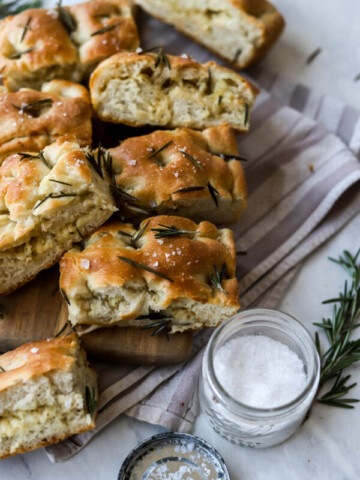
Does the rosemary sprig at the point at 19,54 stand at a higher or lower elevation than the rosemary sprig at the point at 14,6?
higher

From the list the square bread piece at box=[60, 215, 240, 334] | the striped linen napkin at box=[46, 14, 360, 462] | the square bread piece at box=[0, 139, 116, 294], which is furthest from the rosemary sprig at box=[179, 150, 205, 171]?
the striped linen napkin at box=[46, 14, 360, 462]

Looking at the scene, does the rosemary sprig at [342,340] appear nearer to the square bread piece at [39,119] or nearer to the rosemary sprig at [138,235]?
the rosemary sprig at [138,235]

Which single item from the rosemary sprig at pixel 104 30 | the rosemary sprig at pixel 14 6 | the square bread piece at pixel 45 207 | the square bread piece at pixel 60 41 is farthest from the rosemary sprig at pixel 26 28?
the square bread piece at pixel 45 207

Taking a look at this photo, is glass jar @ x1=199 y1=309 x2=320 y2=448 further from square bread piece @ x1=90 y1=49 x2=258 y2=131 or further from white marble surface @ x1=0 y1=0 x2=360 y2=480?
square bread piece @ x1=90 y1=49 x2=258 y2=131

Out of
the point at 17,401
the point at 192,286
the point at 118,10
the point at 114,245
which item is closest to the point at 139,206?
the point at 114,245

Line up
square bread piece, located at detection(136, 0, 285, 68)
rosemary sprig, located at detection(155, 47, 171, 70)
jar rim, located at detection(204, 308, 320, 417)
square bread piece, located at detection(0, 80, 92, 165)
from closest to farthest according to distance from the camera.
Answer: jar rim, located at detection(204, 308, 320, 417) < square bread piece, located at detection(0, 80, 92, 165) < rosemary sprig, located at detection(155, 47, 171, 70) < square bread piece, located at detection(136, 0, 285, 68)

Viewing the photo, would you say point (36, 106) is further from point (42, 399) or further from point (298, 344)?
point (298, 344)

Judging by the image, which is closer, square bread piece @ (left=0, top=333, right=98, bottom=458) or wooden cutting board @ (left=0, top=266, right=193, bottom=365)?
square bread piece @ (left=0, top=333, right=98, bottom=458)
